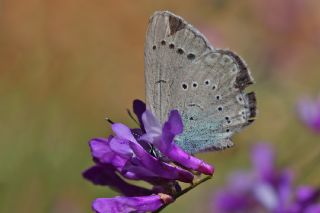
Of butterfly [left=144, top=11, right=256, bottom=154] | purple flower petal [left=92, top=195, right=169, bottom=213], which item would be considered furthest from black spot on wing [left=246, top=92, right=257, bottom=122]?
purple flower petal [left=92, top=195, right=169, bottom=213]

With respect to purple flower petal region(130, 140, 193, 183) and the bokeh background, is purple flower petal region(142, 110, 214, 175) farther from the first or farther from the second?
the bokeh background

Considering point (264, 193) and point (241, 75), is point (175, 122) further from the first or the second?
point (264, 193)

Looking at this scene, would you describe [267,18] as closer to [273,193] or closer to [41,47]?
[41,47]

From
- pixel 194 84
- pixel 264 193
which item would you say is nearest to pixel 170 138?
pixel 194 84

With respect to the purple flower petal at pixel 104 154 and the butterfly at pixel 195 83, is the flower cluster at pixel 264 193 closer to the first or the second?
the butterfly at pixel 195 83

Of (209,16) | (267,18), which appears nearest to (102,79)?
(209,16)

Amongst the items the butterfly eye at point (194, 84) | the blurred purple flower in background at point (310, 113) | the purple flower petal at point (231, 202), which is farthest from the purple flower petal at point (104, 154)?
the purple flower petal at point (231, 202)
